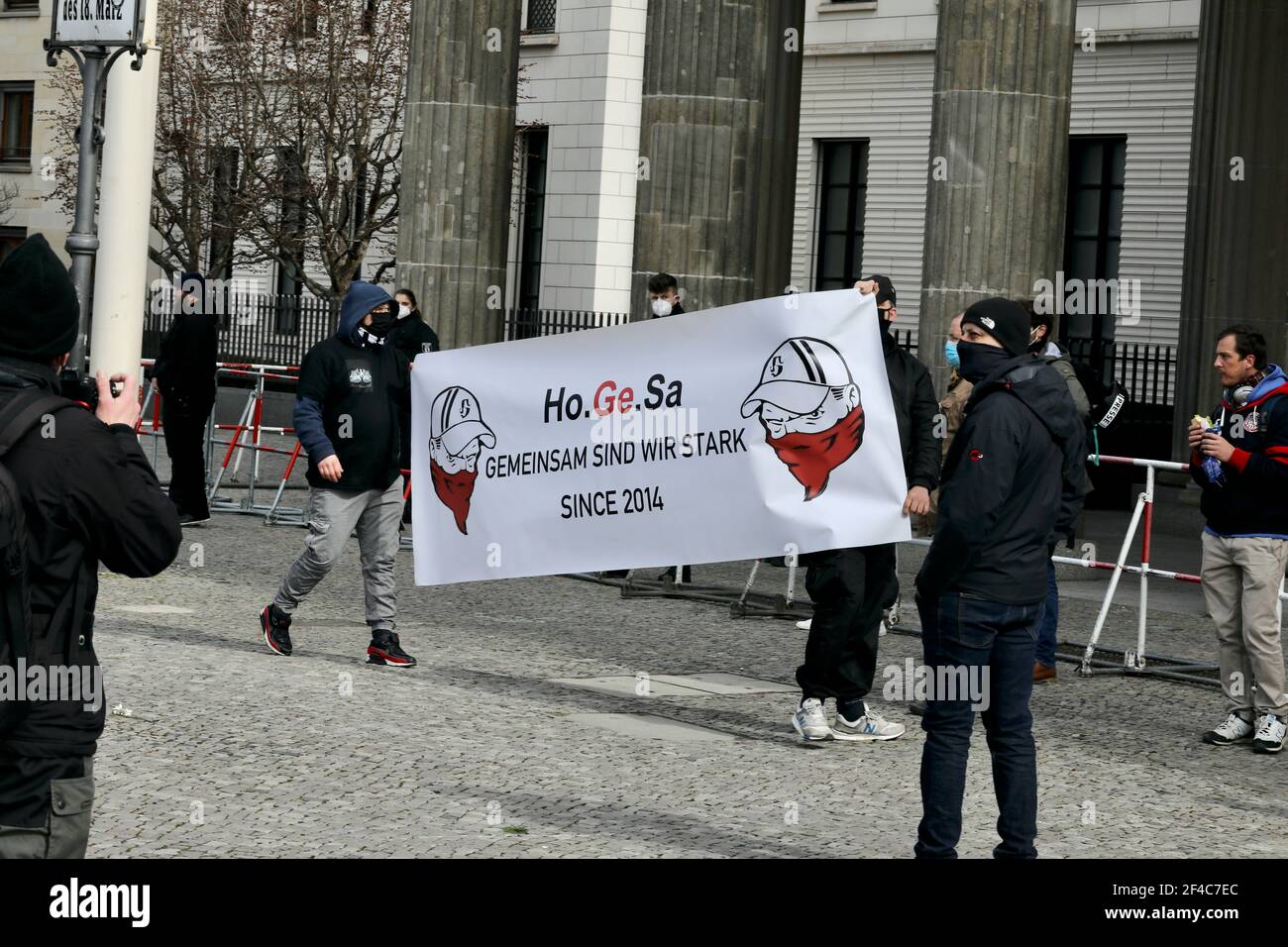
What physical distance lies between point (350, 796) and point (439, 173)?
482 inches

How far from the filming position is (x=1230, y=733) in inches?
402

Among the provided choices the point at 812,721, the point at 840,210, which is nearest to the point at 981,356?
the point at 812,721

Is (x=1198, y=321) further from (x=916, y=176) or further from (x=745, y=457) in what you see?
(x=745, y=457)

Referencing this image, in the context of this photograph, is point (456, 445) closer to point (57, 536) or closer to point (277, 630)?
point (277, 630)

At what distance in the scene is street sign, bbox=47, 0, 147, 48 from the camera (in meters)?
12.8

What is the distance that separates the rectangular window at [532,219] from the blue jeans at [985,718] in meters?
29.0

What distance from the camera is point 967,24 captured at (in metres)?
16.1

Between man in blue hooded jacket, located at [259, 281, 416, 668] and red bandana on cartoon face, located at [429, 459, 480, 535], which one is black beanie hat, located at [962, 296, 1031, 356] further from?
man in blue hooded jacket, located at [259, 281, 416, 668]

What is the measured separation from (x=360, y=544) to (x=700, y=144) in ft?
26.5

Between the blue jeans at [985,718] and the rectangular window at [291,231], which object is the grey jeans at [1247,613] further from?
the rectangular window at [291,231]

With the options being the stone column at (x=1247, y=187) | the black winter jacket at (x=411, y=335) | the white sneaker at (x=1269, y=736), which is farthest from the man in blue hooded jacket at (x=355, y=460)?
the stone column at (x=1247, y=187)

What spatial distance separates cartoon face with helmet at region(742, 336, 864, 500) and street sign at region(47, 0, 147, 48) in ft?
17.1

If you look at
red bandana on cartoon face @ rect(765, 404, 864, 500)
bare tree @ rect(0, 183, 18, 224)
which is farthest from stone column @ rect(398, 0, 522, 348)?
bare tree @ rect(0, 183, 18, 224)

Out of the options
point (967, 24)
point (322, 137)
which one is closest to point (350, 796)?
point (967, 24)
